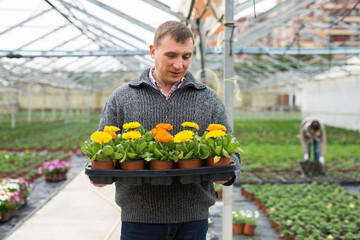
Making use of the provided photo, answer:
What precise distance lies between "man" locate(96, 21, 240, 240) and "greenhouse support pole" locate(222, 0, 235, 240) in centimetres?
108

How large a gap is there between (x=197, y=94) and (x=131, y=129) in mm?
306

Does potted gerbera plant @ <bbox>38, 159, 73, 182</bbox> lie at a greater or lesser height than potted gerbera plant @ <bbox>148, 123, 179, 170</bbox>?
lesser

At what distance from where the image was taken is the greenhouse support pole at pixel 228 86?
2.55 metres

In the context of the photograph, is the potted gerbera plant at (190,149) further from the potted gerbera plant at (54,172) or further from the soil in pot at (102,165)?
the potted gerbera plant at (54,172)

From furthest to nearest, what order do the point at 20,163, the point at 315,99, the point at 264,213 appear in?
the point at 315,99, the point at 20,163, the point at 264,213

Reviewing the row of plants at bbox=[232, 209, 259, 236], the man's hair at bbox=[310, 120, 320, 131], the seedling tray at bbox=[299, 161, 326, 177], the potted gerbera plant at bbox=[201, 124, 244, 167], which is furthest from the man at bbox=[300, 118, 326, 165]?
the potted gerbera plant at bbox=[201, 124, 244, 167]

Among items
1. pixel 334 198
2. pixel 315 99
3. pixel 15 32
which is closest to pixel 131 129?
pixel 334 198

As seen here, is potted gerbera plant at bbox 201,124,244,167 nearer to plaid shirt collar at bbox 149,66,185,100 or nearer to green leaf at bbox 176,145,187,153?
green leaf at bbox 176,145,187,153

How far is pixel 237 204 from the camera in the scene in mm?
5184

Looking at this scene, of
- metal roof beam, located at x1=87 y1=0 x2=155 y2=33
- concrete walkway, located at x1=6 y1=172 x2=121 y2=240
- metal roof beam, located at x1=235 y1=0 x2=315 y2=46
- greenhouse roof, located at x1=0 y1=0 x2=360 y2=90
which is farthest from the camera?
metal roof beam, located at x1=235 y1=0 x2=315 y2=46

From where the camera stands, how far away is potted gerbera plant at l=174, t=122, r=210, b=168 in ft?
4.26

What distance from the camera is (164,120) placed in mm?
1485

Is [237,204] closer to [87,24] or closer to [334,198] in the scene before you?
[334,198]

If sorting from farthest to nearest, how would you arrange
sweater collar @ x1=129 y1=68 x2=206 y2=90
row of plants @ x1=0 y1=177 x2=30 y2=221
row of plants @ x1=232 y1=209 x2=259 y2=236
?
row of plants @ x1=0 y1=177 x2=30 y2=221, row of plants @ x1=232 y1=209 x2=259 y2=236, sweater collar @ x1=129 y1=68 x2=206 y2=90
